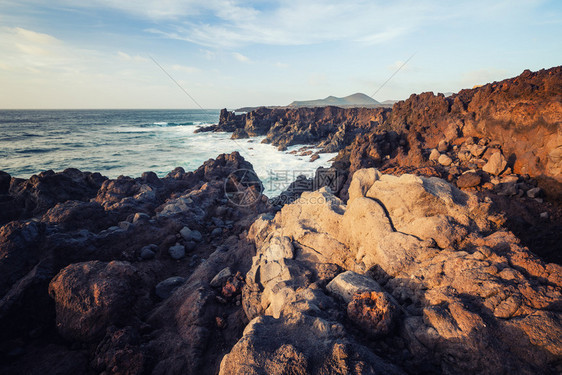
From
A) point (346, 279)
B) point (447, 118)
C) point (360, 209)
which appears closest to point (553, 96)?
point (447, 118)

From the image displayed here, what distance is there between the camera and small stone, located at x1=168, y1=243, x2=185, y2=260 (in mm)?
7207

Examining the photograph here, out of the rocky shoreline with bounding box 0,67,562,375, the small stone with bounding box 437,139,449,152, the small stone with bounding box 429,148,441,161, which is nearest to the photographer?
the rocky shoreline with bounding box 0,67,562,375

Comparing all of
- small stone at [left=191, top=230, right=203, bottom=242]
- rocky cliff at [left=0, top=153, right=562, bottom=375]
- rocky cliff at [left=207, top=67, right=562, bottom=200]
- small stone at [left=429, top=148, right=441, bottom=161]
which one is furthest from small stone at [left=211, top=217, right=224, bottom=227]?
small stone at [left=429, top=148, right=441, bottom=161]

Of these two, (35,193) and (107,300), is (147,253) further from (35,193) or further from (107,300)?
(35,193)

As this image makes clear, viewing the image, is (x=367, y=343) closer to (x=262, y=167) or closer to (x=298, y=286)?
(x=298, y=286)

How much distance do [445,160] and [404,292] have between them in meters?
11.3

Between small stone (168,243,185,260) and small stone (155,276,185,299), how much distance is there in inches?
56.2

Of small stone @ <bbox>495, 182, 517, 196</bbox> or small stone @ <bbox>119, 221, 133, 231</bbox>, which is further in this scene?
small stone @ <bbox>495, 182, 517, 196</bbox>

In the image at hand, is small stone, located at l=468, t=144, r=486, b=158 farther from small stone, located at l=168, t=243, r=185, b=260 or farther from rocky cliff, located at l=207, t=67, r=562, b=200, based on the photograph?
small stone, located at l=168, t=243, r=185, b=260

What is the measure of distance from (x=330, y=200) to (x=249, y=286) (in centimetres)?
274

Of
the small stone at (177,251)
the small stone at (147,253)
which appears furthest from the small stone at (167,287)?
the small stone at (177,251)

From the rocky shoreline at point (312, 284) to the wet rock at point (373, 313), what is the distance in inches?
0.8

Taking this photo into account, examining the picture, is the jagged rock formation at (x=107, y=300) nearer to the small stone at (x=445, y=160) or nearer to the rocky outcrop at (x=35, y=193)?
the rocky outcrop at (x=35, y=193)

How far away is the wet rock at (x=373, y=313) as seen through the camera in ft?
9.74
